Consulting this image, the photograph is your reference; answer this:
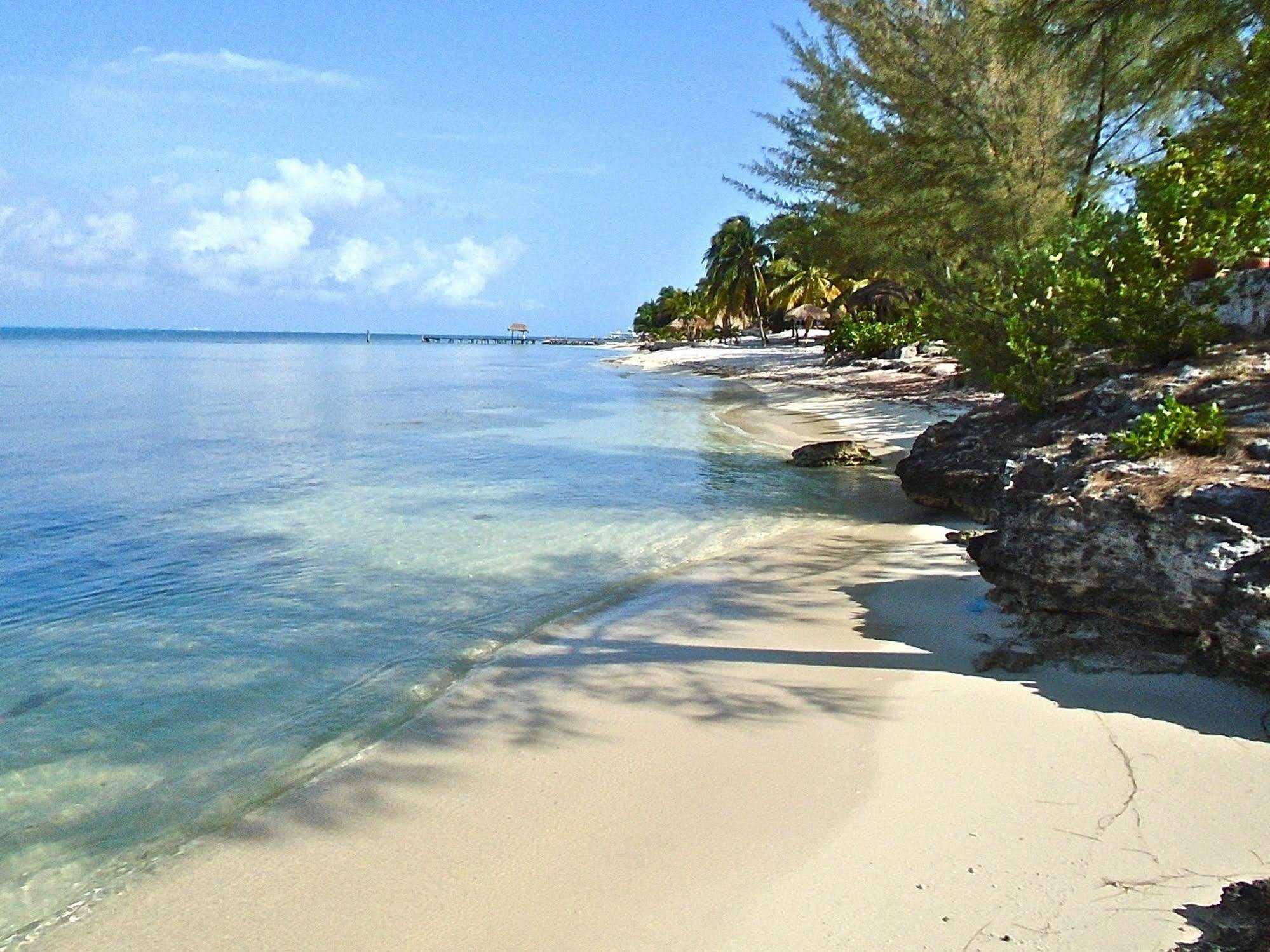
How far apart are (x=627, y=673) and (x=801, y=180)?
19.4 m

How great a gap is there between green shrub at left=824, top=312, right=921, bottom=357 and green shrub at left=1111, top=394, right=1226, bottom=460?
26935 mm

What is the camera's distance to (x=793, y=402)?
2800 cm

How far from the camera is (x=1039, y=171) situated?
1541 centimetres

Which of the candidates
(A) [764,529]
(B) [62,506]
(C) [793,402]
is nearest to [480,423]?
(C) [793,402]

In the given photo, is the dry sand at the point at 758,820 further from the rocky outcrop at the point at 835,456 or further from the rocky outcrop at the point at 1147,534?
the rocky outcrop at the point at 835,456

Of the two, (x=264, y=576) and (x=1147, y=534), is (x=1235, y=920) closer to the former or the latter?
(x=1147, y=534)

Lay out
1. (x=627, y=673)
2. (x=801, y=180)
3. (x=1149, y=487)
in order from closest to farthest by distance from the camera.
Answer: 1. (x=1149, y=487)
2. (x=627, y=673)
3. (x=801, y=180)

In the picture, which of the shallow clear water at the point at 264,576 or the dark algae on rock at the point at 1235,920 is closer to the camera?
the dark algae on rock at the point at 1235,920

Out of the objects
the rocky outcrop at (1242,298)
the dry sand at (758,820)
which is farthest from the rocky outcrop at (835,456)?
the dry sand at (758,820)

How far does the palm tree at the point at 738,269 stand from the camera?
60750 mm

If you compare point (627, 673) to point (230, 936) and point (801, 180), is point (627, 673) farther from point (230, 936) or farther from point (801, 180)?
point (801, 180)

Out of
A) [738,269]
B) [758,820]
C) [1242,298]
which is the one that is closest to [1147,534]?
[758,820]

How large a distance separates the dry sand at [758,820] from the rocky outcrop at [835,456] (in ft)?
30.3

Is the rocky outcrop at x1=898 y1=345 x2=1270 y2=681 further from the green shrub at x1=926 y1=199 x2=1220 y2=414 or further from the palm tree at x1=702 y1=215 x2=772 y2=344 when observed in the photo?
the palm tree at x1=702 y1=215 x2=772 y2=344
